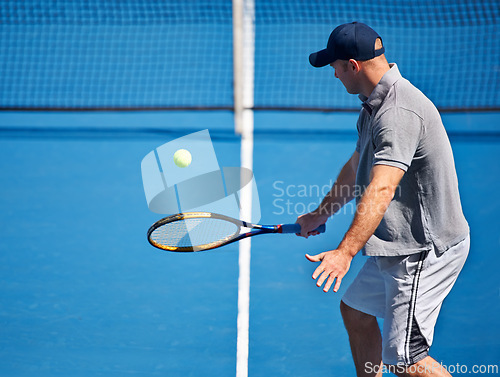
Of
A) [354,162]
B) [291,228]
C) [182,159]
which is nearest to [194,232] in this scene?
[291,228]

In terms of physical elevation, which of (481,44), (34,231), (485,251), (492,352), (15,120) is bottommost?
(492,352)

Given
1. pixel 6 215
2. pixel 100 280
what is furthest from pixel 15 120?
pixel 100 280

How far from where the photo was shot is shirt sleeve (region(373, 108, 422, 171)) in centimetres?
271

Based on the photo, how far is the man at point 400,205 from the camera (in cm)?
273

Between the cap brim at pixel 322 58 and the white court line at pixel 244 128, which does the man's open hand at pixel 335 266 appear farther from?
the white court line at pixel 244 128

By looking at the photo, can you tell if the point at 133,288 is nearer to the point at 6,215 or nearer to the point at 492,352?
the point at 6,215

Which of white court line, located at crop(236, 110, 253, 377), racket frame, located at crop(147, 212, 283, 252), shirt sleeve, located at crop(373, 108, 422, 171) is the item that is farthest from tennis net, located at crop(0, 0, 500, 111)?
shirt sleeve, located at crop(373, 108, 422, 171)

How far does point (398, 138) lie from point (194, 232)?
148 cm

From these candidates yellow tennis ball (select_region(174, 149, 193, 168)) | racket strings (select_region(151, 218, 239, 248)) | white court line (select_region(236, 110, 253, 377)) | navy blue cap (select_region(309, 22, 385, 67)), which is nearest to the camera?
navy blue cap (select_region(309, 22, 385, 67))

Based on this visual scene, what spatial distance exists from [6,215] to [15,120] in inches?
84.6

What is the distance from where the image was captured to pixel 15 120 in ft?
Answer: 24.2

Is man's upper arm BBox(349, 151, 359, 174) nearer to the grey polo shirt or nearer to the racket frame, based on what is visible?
the grey polo shirt

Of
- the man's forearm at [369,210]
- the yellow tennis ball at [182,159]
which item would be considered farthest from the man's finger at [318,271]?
the yellow tennis ball at [182,159]

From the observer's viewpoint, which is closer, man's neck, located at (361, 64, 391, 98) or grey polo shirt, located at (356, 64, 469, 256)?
grey polo shirt, located at (356, 64, 469, 256)
